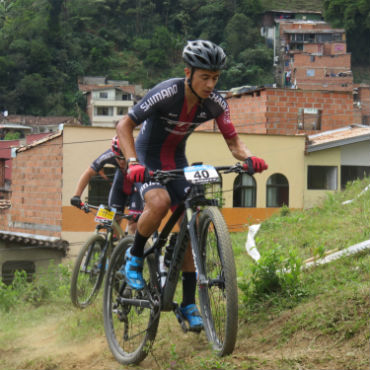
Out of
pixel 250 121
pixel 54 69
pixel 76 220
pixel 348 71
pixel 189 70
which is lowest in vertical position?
pixel 76 220

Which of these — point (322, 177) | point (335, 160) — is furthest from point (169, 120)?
point (322, 177)

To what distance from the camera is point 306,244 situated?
7379 millimetres

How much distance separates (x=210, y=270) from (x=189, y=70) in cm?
134

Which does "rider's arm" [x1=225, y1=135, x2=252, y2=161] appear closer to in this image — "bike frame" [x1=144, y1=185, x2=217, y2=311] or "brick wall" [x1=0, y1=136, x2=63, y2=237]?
"bike frame" [x1=144, y1=185, x2=217, y2=311]

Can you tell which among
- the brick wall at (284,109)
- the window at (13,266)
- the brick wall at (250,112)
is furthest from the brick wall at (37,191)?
the brick wall at (284,109)

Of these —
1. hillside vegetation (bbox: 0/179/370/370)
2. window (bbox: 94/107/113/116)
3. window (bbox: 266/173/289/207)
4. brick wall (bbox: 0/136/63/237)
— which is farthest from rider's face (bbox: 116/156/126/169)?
window (bbox: 94/107/113/116)

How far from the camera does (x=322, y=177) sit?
107 ft

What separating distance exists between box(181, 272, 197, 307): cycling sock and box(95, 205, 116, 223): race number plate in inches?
104

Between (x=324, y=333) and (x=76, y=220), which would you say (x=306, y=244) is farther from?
(x=76, y=220)

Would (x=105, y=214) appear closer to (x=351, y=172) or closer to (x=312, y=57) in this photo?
(x=351, y=172)

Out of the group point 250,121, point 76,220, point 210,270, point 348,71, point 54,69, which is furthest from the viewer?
point 54,69

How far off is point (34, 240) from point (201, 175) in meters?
20.7

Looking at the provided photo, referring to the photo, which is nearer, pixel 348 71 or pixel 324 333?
pixel 324 333

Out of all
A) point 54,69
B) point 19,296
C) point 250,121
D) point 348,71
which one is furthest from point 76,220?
point 54,69
